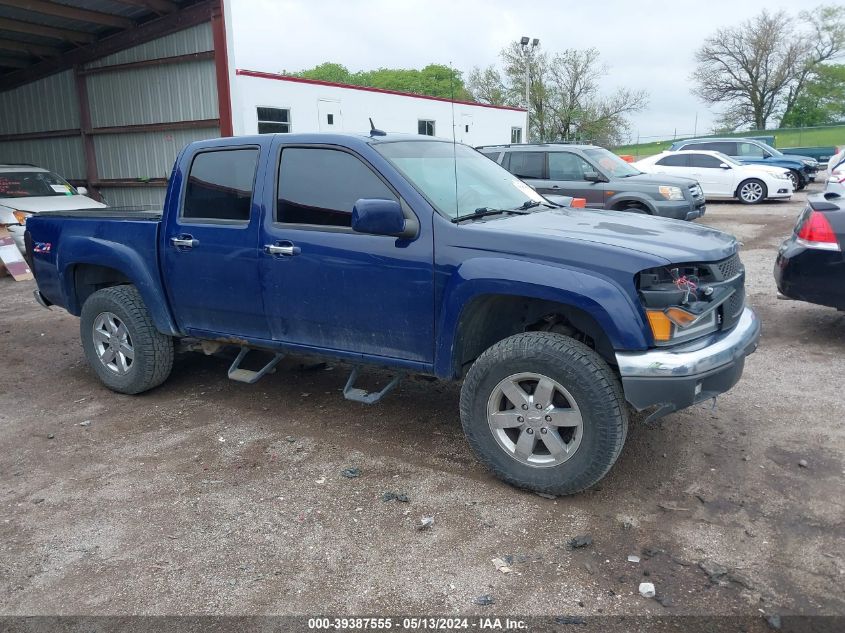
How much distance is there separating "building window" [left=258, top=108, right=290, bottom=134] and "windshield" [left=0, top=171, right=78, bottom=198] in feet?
19.6

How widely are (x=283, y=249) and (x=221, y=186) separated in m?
0.84

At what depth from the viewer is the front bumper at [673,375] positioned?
10.8ft

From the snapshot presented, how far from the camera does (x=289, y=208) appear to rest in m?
4.41

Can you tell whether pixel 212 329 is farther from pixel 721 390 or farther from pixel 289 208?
pixel 721 390

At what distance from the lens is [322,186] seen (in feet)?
14.2

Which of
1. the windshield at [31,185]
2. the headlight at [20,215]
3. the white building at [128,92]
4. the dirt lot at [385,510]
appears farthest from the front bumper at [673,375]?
the windshield at [31,185]

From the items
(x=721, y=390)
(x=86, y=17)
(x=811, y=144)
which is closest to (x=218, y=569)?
(x=721, y=390)

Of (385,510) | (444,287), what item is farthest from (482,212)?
(385,510)

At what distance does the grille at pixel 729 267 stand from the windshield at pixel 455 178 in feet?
4.35

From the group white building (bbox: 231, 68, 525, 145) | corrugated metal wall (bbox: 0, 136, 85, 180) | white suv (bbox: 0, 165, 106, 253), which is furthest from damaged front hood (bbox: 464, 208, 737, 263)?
corrugated metal wall (bbox: 0, 136, 85, 180)

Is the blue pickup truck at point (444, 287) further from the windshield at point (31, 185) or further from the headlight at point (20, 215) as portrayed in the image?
the windshield at point (31, 185)

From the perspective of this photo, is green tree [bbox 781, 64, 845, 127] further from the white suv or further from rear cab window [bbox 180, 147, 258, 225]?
rear cab window [bbox 180, 147, 258, 225]

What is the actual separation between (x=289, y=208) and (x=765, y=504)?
3.20 m

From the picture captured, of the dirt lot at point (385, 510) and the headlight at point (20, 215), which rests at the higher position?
the headlight at point (20, 215)
